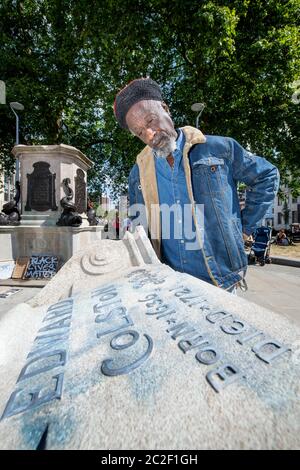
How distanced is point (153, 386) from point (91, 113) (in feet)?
54.4

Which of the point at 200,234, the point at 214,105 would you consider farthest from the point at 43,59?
the point at 200,234

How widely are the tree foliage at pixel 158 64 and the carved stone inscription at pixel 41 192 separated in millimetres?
4956

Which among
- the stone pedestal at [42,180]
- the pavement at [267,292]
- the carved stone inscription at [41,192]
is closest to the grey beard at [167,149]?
the pavement at [267,292]

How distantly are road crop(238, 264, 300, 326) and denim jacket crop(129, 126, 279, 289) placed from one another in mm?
1979

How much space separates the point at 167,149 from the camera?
1.83 m

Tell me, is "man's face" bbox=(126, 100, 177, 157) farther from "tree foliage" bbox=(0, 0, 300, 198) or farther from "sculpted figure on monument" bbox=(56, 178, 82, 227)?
"tree foliage" bbox=(0, 0, 300, 198)

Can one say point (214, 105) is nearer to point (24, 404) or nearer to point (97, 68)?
point (97, 68)

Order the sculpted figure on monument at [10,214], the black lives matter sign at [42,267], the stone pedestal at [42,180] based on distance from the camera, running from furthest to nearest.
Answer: the stone pedestal at [42,180]
the sculpted figure on monument at [10,214]
the black lives matter sign at [42,267]

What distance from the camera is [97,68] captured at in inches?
527

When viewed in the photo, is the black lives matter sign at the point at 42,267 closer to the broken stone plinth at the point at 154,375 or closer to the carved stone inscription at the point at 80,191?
the carved stone inscription at the point at 80,191

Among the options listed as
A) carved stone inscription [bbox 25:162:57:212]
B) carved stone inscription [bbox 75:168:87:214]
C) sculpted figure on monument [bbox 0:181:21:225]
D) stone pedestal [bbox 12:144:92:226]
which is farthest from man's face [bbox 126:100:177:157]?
carved stone inscription [bbox 75:168:87:214]

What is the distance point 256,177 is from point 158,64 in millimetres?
12261

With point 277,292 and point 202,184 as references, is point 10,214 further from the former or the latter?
point 202,184

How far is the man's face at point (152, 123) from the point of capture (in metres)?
1.74
